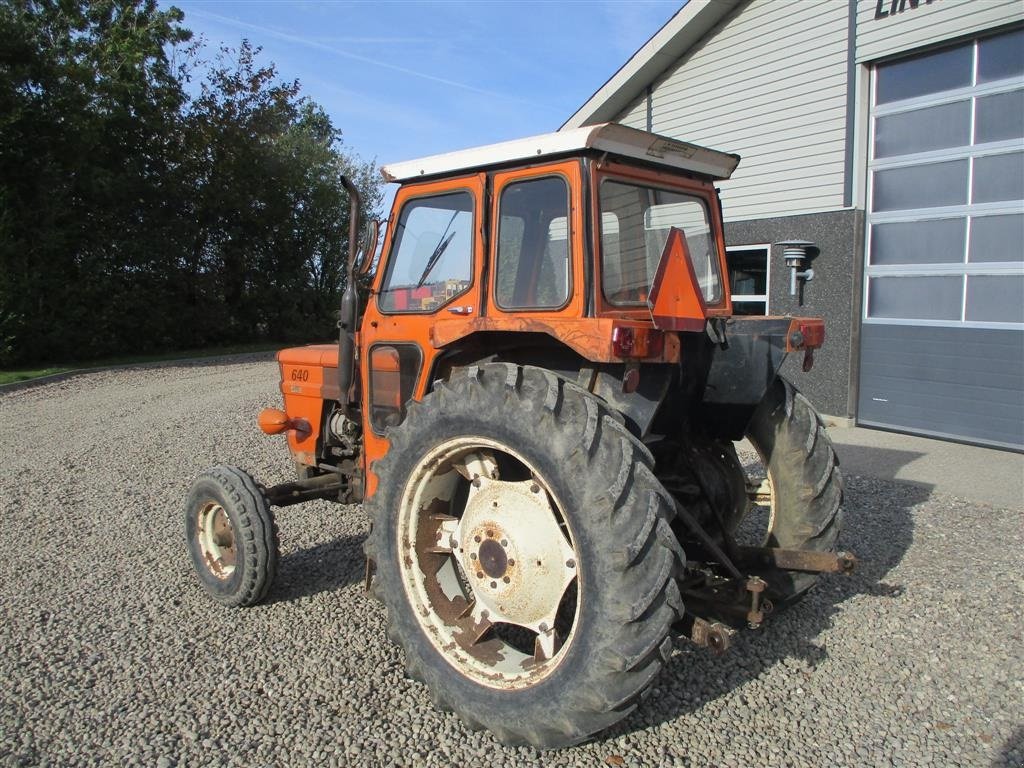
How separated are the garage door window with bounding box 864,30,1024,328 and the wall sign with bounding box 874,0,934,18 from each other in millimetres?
506

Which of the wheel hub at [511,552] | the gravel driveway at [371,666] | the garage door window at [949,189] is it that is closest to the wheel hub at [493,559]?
the wheel hub at [511,552]

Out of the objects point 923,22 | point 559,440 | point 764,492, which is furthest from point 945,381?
point 559,440

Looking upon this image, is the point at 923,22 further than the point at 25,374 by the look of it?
No

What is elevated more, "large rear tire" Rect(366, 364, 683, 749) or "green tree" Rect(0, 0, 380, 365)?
"green tree" Rect(0, 0, 380, 365)

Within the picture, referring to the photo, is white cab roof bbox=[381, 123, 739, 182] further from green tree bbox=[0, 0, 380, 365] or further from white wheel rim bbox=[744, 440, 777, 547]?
green tree bbox=[0, 0, 380, 365]

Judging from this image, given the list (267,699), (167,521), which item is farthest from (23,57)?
(267,699)

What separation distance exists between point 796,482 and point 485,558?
1.58 metres

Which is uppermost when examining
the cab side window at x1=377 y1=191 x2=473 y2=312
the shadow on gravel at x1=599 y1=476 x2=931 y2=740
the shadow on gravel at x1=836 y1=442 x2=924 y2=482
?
the cab side window at x1=377 y1=191 x2=473 y2=312

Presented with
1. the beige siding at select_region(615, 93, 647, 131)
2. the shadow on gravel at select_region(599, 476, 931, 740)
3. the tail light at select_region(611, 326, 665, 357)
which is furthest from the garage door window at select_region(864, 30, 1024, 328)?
the tail light at select_region(611, 326, 665, 357)

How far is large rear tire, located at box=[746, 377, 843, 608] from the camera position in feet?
11.7

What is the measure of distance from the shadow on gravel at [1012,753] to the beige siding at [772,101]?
683cm

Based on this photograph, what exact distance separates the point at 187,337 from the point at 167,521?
1416cm

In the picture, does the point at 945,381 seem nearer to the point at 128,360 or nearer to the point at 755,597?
the point at 755,597

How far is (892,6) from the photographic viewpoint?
7973 millimetres
